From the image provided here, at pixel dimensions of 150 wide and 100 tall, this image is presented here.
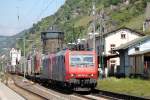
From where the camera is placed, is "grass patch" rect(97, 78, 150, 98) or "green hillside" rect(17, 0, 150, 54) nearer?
"grass patch" rect(97, 78, 150, 98)

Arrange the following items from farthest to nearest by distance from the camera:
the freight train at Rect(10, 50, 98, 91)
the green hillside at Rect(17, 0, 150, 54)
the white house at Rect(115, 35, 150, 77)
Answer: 1. the green hillside at Rect(17, 0, 150, 54)
2. the white house at Rect(115, 35, 150, 77)
3. the freight train at Rect(10, 50, 98, 91)

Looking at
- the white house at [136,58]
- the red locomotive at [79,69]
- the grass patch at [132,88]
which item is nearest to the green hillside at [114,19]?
the white house at [136,58]

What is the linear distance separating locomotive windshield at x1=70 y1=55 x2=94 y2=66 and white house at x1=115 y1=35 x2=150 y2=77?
15.7m

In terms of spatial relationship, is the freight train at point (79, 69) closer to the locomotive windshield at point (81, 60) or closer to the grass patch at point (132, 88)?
the locomotive windshield at point (81, 60)

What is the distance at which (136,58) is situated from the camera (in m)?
60.0

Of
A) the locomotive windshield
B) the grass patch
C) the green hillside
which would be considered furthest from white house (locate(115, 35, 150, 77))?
the green hillside

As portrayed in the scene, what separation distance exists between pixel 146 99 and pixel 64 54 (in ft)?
42.7

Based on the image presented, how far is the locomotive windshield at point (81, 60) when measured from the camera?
3844 centimetres

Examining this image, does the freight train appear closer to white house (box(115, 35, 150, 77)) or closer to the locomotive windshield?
the locomotive windshield

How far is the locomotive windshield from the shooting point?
126ft

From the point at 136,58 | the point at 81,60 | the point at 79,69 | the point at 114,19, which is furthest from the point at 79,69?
the point at 114,19

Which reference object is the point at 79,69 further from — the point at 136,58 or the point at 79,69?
the point at 136,58

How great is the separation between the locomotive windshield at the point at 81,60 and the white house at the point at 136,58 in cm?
1574

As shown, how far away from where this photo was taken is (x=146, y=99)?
2673 cm
